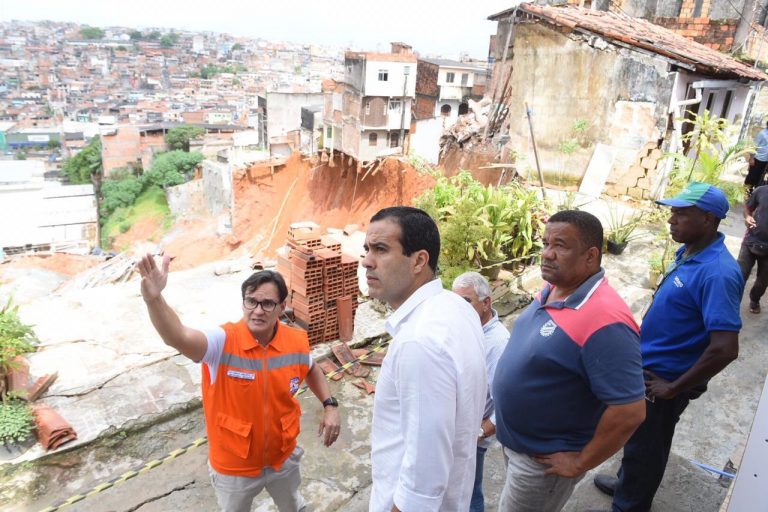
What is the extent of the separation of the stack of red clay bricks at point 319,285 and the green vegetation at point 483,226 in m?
1.16

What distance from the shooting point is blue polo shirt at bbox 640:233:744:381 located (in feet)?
7.41

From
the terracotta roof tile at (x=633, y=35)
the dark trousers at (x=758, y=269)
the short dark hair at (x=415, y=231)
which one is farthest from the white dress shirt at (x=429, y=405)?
the terracotta roof tile at (x=633, y=35)

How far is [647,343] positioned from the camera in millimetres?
2592

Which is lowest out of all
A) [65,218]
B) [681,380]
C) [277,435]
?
[65,218]

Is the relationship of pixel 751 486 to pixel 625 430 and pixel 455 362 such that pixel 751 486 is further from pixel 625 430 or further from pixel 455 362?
pixel 455 362

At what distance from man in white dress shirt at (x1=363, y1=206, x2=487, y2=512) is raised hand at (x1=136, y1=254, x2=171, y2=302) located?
90cm

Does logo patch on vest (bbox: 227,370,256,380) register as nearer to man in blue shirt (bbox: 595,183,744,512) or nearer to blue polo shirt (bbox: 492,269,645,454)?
blue polo shirt (bbox: 492,269,645,454)

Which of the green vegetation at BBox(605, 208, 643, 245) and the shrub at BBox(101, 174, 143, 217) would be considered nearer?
the green vegetation at BBox(605, 208, 643, 245)

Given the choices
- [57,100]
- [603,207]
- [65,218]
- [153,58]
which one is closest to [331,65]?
[153,58]

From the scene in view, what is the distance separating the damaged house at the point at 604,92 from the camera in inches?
389

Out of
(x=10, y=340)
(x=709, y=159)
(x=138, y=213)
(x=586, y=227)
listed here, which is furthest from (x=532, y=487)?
(x=138, y=213)

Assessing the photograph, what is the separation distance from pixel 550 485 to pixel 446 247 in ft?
13.6

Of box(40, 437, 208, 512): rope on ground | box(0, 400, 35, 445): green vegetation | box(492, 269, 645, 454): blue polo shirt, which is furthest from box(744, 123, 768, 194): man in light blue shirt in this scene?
box(0, 400, 35, 445): green vegetation

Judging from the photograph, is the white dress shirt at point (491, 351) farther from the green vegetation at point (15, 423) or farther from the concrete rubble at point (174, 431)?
the green vegetation at point (15, 423)
